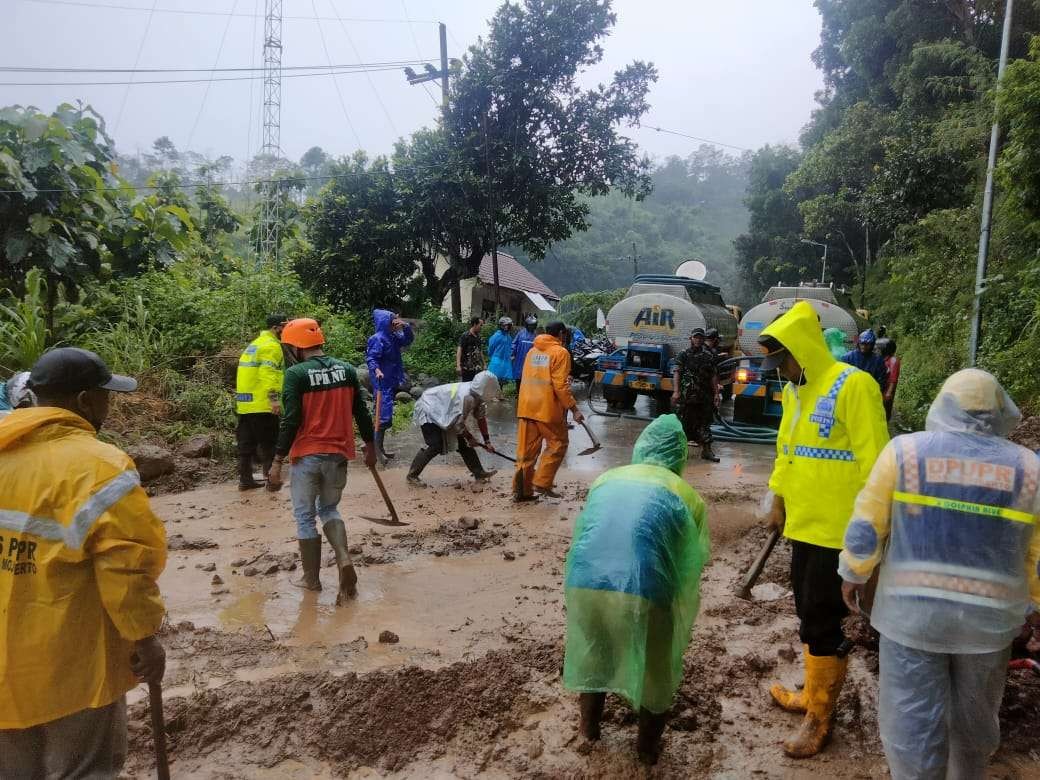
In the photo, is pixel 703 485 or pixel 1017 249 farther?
pixel 1017 249

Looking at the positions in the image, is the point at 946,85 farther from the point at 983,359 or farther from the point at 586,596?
the point at 586,596

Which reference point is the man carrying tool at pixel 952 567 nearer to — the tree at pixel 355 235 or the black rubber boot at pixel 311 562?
the black rubber boot at pixel 311 562

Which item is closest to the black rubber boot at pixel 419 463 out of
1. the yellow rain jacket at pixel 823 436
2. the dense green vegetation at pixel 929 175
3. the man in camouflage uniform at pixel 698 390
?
the man in camouflage uniform at pixel 698 390

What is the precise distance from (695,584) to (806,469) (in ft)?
2.28

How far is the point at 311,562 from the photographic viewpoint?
4.75 m

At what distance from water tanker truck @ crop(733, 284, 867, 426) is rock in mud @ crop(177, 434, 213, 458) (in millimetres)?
7138

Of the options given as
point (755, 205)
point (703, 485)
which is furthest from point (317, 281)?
point (755, 205)

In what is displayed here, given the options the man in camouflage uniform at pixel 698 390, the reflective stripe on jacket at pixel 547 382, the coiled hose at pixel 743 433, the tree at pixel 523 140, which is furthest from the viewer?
the tree at pixel 523 140

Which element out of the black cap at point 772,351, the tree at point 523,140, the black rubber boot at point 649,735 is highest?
the tree at point 523,140

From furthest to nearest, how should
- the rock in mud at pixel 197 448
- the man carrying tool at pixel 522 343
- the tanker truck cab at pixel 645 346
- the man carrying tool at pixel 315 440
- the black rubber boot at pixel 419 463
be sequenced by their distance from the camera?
the tanker truck cab at pixel 645 346, the man carrying tool at pixel 522 343, the rock in mud at pixel 197 448, the black rubber boot at pixel 419 463, the man carrying tool at pixel 315 440

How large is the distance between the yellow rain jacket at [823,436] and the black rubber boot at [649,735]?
95 centimetres

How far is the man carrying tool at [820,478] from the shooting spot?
297cm

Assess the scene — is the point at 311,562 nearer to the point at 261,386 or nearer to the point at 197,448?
the point at 261,386

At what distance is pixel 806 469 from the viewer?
3082mm
